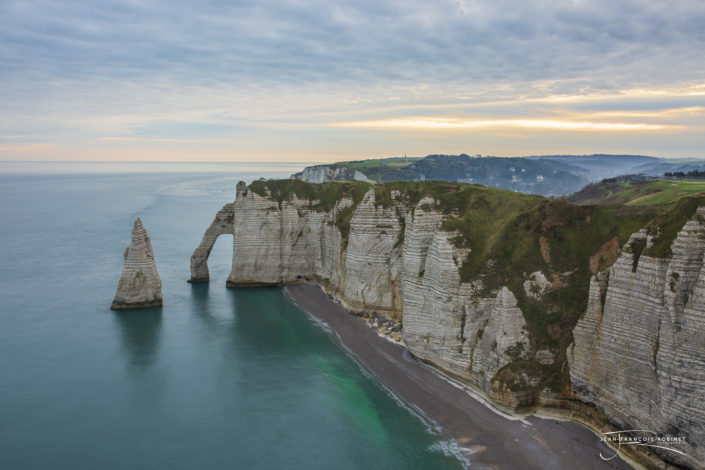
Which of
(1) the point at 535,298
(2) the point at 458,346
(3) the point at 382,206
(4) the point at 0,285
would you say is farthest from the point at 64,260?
(1) the point at 535,298

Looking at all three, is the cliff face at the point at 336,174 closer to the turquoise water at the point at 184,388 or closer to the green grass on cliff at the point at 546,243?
the turquoise water at the point at 184,388

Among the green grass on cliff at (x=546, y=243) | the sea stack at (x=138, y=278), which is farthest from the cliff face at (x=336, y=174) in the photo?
the green grass on cliff at (x=546, y=243)

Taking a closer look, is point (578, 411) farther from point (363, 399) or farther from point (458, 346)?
point (363, 399)

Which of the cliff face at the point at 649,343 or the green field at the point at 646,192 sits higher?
the green field at the point at 646,192

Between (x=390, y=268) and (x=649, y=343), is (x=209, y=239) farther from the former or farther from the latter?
(x=649, y=343)
